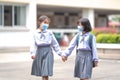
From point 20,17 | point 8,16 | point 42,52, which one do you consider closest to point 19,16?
point 20,17

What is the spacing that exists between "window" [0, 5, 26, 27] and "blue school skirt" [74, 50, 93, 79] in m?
19.1

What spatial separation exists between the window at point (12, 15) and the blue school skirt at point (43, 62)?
60.2ft

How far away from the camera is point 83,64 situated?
8.53 m

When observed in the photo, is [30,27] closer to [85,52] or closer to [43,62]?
[43,62]

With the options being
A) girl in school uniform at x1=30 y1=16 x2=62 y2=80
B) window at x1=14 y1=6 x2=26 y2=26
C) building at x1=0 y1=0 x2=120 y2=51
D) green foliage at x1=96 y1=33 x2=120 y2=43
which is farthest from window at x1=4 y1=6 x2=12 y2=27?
girl in school uniform at x1=30 y1=16 x2=62 y2=80

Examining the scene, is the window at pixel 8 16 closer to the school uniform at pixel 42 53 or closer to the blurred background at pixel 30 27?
the blurred background at pixel 30 27

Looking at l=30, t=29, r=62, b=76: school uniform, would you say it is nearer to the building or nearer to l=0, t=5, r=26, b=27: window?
the building

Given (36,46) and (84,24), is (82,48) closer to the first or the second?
(84,24)

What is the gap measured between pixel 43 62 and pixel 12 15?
63.1ft

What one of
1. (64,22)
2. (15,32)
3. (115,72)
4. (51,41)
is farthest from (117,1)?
(51,41)

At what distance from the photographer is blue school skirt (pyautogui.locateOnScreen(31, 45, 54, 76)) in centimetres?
908

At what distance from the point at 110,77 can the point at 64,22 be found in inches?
1073

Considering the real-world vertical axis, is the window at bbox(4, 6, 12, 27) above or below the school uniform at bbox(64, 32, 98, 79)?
above

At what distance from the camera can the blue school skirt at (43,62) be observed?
9080mm
